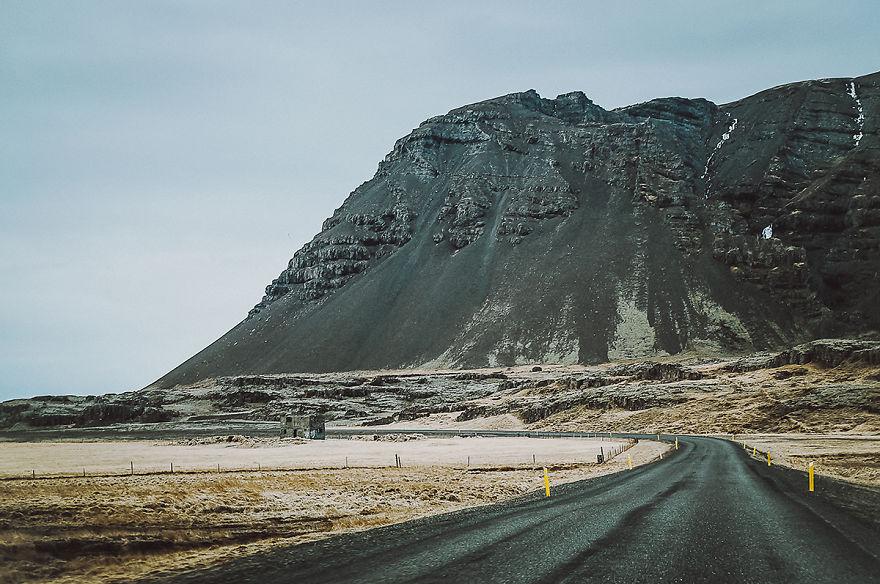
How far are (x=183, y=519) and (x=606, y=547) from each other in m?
9.84

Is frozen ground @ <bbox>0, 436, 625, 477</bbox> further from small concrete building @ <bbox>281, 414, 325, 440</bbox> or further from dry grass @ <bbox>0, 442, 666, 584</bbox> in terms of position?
dry grass @ <bbox>0, 442, 666, 584</bbox>

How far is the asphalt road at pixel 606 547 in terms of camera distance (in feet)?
33.2

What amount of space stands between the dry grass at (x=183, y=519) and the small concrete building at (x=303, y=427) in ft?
167

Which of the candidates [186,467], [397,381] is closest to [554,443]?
[186,467]

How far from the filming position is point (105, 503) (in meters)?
16.7

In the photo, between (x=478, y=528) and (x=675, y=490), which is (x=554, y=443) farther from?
(x=478, y=528)

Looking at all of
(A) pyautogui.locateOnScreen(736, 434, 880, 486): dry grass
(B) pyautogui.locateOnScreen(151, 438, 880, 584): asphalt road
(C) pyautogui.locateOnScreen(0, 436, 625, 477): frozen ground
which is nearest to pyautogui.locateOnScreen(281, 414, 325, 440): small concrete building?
(C) pyautogui.locateOnScreen(0, 436, 625, 477): frozen ground

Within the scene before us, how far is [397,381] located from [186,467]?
101m

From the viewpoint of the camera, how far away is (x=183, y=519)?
51.3ft

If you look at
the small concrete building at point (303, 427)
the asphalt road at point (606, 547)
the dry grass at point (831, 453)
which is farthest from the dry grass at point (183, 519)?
the small concrete building at point (303, 427)

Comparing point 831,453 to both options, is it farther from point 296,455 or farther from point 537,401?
point 537,401

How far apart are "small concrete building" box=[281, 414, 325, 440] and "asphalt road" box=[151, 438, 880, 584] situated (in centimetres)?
5970

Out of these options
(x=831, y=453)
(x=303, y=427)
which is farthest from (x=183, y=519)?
(x=303, y=427)

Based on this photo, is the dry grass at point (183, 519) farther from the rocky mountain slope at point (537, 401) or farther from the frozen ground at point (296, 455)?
the rocky mountain slope at point (537, 401)
